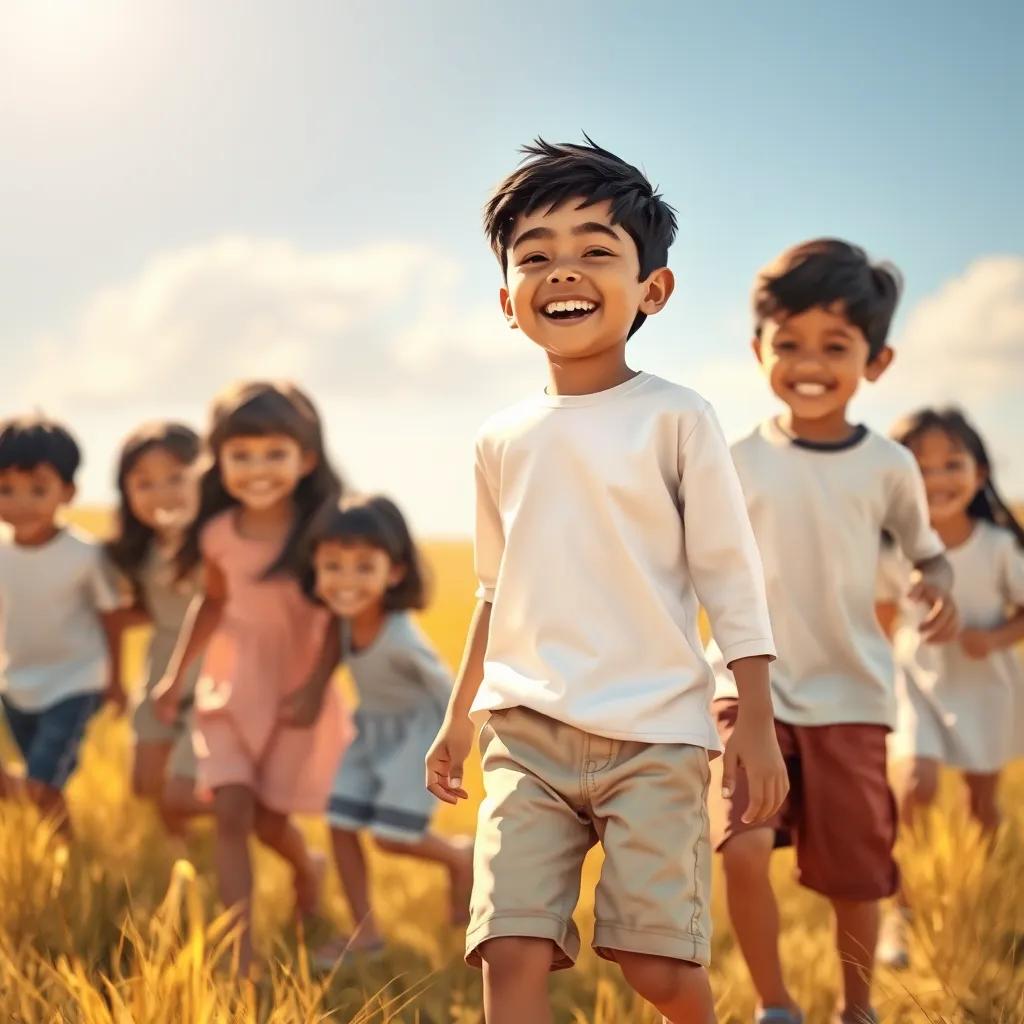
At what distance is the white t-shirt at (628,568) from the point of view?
2592 millimetres

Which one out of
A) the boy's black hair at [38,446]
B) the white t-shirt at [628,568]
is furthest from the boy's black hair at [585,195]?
the boy's black hair at [38,446]

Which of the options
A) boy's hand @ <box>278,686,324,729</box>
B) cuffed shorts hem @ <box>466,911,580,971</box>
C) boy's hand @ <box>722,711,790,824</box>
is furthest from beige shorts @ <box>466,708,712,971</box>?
boy's hand @ <box>278,686,324,729</box>

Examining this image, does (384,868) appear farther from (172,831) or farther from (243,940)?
(243,940)

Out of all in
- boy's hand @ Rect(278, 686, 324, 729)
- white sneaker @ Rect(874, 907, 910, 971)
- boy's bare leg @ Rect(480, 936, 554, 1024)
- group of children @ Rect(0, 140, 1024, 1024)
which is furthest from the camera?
boy's hand @ Rect(278, 686, 324, 729)

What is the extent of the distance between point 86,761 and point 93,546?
4.55 ft

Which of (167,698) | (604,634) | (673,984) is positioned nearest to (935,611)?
(604,634)

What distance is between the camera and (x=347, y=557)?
4648mm

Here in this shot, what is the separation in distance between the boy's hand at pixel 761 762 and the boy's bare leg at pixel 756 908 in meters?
0.80

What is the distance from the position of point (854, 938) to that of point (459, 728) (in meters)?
1.40

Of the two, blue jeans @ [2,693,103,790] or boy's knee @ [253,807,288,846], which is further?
blue jeans @ [2,693,103,790]

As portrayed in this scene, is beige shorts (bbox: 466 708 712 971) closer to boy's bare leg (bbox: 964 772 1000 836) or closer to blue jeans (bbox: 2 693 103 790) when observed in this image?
boy's bare leg (bbox: 964 772 1000 836)

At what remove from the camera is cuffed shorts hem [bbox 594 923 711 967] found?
2525 mm

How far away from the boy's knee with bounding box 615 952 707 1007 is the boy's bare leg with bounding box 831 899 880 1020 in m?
1.15

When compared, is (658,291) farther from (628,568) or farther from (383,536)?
(383,536)
